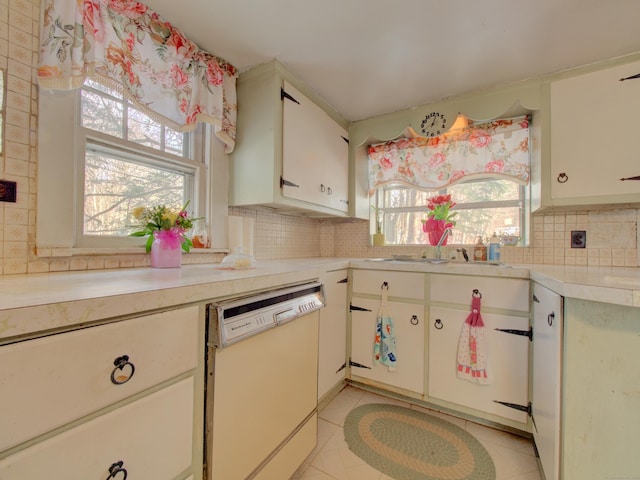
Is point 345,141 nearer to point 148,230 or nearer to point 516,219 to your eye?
point 516,219

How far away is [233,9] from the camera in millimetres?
Answer: 1270

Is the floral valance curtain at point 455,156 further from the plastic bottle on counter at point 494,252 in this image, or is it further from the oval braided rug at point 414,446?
the oval braided rug at point 414,446

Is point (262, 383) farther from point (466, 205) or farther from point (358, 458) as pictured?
point (466, 205)

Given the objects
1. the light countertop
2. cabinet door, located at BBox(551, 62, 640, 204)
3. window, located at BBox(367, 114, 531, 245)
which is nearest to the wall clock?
window, located at BBox(367, 114, 531, 245)

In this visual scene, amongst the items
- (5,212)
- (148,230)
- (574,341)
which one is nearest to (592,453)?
(574,341)

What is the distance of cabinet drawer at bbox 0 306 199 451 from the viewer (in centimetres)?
47

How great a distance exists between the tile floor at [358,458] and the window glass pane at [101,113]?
5.96ft

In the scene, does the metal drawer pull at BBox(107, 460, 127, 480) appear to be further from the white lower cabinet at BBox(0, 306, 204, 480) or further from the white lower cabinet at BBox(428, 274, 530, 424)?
the white lower cabinet at BBox(428, 274, 530, 424)

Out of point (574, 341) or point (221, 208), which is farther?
point (221, 208)

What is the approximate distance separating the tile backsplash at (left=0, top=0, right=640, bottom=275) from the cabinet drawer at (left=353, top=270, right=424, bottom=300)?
635mm

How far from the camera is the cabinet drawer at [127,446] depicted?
1.64 ft

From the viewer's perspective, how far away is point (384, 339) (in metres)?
1.80

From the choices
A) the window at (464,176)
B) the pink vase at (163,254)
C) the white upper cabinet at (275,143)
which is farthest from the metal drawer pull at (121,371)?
the window at (464,176)

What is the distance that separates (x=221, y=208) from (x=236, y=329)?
1077 millimetres
